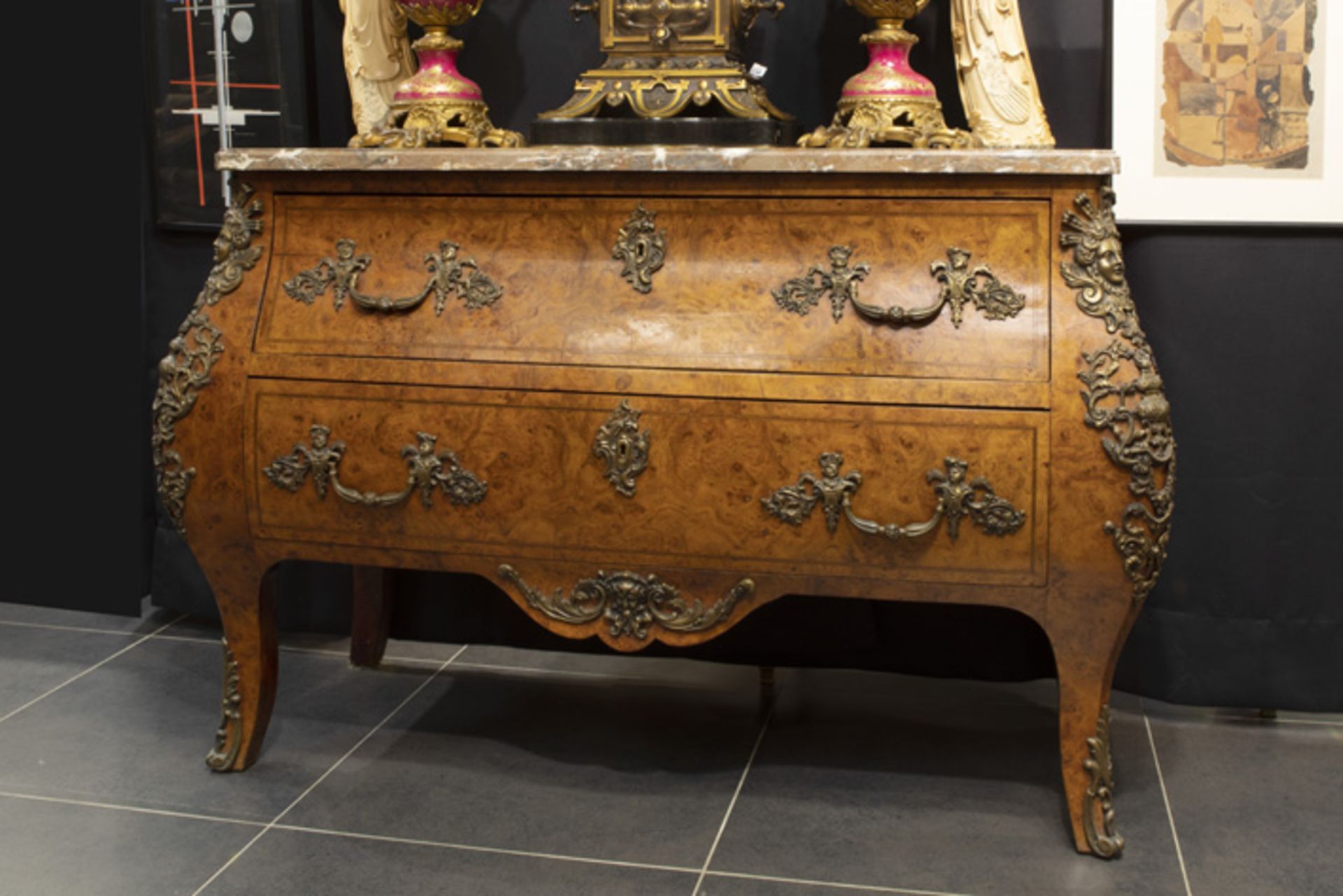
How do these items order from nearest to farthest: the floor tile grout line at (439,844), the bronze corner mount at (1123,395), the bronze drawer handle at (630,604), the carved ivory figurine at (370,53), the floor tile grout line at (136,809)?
1. the bronze corner mount at (1123,395)
2. the floor tile grout line at (439,844)
3. the bronze drawer handle at (630,604)
4. the floor tile grout line at (136,809)
5. the carved ivory figurine at (370,53)

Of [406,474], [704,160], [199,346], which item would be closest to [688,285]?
[704,160]

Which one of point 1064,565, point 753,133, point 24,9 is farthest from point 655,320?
point 24,9

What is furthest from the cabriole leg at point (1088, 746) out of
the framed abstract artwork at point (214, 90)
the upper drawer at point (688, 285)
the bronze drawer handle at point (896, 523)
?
the framed abstract artwork at point (214, 90)

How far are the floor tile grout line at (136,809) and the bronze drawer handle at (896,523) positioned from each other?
41.6 inches

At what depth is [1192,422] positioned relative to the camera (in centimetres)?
302

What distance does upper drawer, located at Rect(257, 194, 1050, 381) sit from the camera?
241 cm

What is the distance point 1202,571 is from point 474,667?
60.2 inches

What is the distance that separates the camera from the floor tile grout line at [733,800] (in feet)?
8.13

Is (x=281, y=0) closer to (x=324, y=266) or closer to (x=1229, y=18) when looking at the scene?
(x=324, y=266)

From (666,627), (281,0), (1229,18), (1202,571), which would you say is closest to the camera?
(666,627)

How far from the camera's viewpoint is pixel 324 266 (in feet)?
8.76

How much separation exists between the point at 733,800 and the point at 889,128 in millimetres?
1196

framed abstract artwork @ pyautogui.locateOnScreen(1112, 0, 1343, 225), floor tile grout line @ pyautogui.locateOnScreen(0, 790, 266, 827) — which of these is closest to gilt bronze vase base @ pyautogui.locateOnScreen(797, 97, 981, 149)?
framed abstract artwork @ pyautogui.locateOnScreen(1112, 0, 1343, 225)

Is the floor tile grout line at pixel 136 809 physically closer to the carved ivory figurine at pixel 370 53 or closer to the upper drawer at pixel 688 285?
the upper drawer at pixel 688 285
